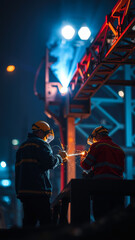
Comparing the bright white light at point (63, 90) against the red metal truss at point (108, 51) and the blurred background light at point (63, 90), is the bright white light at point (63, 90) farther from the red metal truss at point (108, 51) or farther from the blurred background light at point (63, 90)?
the red metal truss at point (108, 51)

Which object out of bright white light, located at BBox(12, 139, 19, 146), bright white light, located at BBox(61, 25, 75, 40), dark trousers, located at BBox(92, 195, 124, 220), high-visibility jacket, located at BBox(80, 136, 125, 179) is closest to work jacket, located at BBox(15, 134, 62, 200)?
high-visibility jacket, located at BBox(80, 136, 125, 179)

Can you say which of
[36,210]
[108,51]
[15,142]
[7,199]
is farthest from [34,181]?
[15,142]

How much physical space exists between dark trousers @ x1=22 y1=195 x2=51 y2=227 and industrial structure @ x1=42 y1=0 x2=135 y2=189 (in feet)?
12.2

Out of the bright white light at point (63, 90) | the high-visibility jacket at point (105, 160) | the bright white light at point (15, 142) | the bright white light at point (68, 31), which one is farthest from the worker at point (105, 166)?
the bright white light at point (15, 142)

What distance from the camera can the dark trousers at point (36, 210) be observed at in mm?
4477

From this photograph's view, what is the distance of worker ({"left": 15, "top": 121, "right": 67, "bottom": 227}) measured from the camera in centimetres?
447

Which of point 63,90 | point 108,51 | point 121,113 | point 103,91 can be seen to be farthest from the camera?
point 103,91

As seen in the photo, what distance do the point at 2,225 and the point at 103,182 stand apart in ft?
7.13

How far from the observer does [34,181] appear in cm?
447

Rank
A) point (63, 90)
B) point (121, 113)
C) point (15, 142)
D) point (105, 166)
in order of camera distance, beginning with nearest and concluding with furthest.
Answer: point (105, 166) < point (63, 90) < point (121, 113) < point (15, 142)

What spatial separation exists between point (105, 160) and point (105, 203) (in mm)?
588

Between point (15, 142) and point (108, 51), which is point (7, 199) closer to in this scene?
point (15, 142)

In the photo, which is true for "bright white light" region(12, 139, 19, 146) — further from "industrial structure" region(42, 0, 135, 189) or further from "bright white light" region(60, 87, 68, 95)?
"bright white light" region(60, 87, 68, 95)

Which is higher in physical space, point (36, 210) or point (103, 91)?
point (103, 91)
